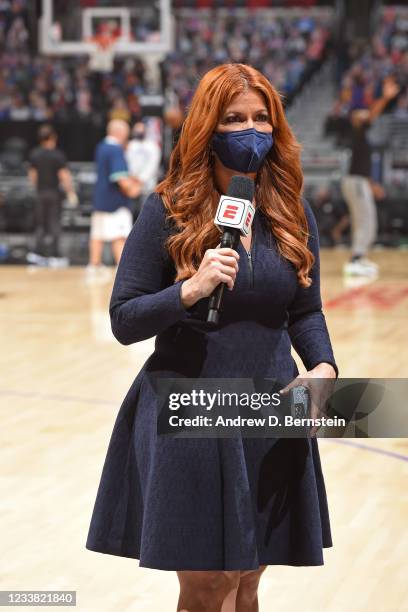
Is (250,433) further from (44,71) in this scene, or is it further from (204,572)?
(44,71)

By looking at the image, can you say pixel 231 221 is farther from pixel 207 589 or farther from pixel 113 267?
pixel 113 267

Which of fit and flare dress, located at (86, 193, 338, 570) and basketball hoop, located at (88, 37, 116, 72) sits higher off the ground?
fit and flare dress, located at (86, 193, 338, 570)

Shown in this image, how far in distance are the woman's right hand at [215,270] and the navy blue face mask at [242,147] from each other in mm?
249

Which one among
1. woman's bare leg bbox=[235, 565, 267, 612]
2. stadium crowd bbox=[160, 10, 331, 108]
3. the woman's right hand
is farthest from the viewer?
stadium crowd bbox=[160, 10, 331, 108]

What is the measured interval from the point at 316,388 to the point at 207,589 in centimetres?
44

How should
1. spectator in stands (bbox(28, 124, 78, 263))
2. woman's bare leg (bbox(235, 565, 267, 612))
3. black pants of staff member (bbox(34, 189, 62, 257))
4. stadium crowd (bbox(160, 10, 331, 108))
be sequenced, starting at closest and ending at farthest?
1. woman's bare leg (bbox(235, 565, 267, 612))
2. spectator in stands (bbox(28, 124, 78, 263))
3. black pants of staff member (bbox(34, 189, 62, 257))
4. stadium crowd (bbox(160, 10, 331, 108))

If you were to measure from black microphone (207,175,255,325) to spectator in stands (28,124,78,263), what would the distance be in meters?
12.9

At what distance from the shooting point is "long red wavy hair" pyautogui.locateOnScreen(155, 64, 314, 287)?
2297mm

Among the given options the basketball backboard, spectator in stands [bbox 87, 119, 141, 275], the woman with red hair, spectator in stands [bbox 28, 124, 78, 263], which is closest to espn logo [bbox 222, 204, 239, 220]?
the woman with red hair

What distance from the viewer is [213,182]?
7.82ft

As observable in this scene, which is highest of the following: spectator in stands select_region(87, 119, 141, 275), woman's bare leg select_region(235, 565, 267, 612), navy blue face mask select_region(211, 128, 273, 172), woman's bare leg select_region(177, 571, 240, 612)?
navy blue face mask select_region(211, 128, 273, 172)

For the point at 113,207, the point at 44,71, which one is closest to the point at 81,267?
the point at 113,207

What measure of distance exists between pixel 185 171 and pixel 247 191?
17 centimetres

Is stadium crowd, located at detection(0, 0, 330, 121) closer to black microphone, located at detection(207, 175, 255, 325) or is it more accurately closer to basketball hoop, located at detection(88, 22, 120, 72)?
basketball hoop, located at detection(88, 22, 120, 72)
